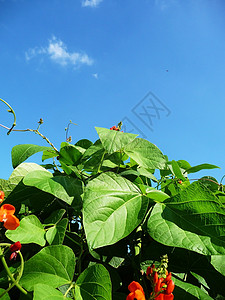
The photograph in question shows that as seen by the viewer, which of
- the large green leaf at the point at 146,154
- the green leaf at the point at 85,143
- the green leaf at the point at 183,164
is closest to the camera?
the large green leaf at the point at 146,154

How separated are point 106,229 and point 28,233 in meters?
0.27

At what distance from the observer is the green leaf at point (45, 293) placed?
0.68m

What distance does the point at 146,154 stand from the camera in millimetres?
1056

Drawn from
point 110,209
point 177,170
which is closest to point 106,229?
point 110,209

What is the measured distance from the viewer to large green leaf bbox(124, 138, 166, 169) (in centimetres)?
102

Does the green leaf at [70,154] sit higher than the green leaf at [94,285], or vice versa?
the green leaf at [70,154]

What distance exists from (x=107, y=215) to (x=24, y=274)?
288 millimetres

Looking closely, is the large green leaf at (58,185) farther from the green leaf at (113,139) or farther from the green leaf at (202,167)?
the green leaf at (202,167)

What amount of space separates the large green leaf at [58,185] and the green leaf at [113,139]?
0.17 m

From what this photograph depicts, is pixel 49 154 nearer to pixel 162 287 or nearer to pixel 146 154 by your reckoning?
pixel 146 154

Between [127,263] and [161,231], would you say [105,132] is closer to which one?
[161,231]

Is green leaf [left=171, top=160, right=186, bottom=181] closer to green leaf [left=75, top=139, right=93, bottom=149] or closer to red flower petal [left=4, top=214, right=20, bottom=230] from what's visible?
green leaf [left=75, top=139, right=93, bottom=149]

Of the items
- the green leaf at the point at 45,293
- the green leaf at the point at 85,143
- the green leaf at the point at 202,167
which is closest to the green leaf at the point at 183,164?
the green leaf at the point at 202,167

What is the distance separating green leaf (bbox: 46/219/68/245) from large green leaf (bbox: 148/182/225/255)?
264 millimetres
